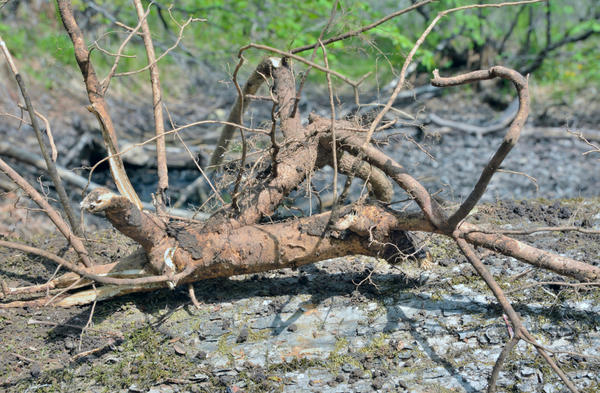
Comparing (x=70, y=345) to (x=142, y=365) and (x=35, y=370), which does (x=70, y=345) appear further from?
(x=142, y=365)

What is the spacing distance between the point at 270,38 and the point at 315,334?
4.26 meters

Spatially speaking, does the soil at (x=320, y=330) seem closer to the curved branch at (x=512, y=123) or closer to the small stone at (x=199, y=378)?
the small stone at (x=199, y=378)

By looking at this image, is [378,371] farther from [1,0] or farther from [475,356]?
[1,0]

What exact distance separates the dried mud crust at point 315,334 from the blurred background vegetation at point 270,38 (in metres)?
3.45

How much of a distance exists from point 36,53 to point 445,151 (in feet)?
18.4

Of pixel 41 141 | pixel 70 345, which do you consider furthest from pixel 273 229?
pixel 41 141

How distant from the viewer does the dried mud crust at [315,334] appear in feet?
6.97

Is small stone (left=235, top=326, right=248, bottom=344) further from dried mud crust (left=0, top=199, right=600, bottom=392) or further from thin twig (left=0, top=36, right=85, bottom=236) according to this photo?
thin twig (left=0, top=36, right=85, bottom=236)

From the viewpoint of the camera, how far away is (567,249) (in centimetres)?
289

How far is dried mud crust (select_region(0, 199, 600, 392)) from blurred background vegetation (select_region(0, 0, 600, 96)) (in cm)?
345

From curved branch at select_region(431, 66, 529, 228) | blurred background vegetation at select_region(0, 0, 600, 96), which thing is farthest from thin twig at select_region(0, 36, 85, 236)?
blurred background vegetation at select_region(0, 0, 600, 96)

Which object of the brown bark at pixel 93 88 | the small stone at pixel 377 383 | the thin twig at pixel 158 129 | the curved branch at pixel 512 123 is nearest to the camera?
the curved branch at pixel 512 123

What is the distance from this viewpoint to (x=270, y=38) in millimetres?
5855

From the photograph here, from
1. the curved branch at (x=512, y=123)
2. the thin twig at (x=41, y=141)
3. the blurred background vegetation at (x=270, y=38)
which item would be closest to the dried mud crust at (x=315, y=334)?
the thin twig at (x=41, y=141)
